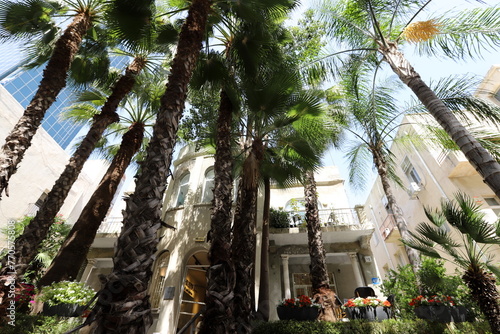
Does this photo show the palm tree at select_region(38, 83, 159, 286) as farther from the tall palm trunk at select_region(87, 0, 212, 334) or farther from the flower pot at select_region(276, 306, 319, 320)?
the flower pot at select_region(276, 306, 319, 320)

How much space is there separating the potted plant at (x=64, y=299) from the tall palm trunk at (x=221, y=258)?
3.02 metres

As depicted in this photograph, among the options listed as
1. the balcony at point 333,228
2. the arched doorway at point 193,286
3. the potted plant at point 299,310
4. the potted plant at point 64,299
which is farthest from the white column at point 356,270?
the potted plant at point 64,299

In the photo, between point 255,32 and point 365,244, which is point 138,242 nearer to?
point 255,32

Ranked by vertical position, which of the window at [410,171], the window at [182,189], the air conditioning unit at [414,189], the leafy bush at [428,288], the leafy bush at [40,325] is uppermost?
the window at [410,171]

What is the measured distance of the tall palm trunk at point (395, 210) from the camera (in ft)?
23.2

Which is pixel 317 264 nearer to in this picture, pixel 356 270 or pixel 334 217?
pixel 356 270

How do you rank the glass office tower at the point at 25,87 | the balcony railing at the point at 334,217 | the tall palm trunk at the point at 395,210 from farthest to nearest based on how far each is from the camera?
the glass office tower at the point at 25,87 → the balcony railing at the point at 334,217 → the tall palm trunk at the point at 395,210

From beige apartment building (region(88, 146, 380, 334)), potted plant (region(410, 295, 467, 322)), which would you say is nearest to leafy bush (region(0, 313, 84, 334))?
beige apartment building (region(88, 146, 380, 334))

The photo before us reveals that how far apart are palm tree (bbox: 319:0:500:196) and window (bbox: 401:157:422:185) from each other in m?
10.8

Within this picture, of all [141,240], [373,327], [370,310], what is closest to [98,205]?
[141,240]

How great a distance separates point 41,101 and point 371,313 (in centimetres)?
900

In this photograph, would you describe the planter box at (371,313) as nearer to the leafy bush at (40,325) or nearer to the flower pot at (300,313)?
the flower pot at (300,313)

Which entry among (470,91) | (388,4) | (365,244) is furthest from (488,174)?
(365,244)

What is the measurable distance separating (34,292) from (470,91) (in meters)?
11.0
